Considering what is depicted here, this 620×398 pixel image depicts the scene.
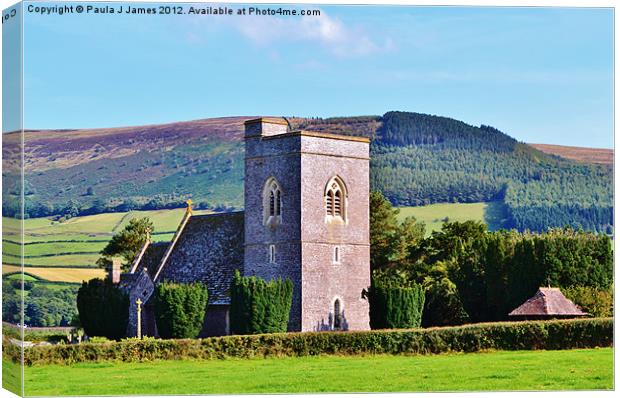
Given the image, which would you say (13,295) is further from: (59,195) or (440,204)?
(59,195)

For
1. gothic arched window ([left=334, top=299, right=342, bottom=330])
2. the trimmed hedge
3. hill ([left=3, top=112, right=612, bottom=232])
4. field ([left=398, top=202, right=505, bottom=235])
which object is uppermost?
hill ([left=3, top=112, right=612, bottom=232])

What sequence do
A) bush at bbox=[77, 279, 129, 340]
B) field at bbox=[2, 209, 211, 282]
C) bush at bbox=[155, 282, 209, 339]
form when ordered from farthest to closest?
1. field at bbox=[2, 209, 211, 282]
2. bush at bbox=[77, 279, 129, 340]
3. bush at bbox=[155, 282, 209, 339]

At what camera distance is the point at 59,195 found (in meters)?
83.9

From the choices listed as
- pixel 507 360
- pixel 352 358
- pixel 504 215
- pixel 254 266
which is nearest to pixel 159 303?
pixel 254 266

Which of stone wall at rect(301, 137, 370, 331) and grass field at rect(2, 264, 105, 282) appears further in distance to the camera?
grass field at rect(2, 264, 105, 282)

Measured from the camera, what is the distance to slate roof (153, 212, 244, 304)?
5262 cm

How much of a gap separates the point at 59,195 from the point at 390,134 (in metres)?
29.7

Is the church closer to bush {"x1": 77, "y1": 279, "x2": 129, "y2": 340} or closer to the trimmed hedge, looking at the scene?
bush {"x1": 77, "y1": 279, "x2": 129, "y2": 340}

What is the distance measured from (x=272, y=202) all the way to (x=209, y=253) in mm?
4544

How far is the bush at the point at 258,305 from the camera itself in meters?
47.8

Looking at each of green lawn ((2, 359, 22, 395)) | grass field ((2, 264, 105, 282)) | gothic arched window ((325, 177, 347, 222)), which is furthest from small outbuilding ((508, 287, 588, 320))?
grass field ((2, 264, 105, 282))

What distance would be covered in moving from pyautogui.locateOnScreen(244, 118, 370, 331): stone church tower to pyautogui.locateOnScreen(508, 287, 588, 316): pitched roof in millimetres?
6509

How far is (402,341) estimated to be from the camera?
43250 mm

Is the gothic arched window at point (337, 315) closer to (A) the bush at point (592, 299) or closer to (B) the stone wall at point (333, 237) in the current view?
(B) the stone wall at point (333, 237)
